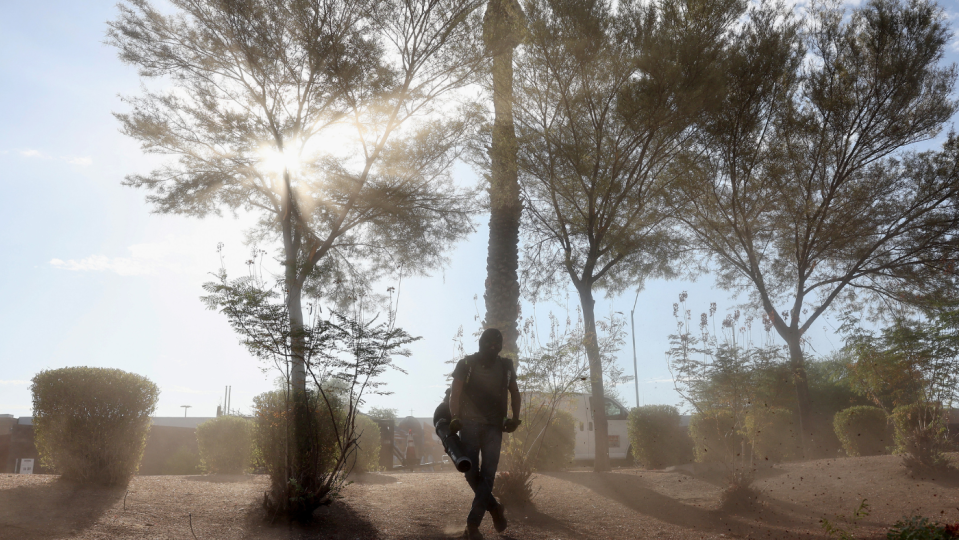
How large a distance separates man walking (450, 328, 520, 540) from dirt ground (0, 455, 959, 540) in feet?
2.20

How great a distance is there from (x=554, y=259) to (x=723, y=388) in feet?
18.8

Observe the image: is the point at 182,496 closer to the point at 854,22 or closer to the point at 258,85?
the point at 258,85

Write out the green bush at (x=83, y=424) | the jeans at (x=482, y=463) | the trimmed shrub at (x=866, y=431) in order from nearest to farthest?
the jeans at (x=482, y=463) → the green bush at (x=83, y=424) → the trimmed shrub at (x=866, y=431)

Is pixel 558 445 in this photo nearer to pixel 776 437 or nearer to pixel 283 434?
pixel 776 437

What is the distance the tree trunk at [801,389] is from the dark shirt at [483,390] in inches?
352

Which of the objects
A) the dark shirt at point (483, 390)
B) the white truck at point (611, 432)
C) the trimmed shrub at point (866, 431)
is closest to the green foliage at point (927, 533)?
the dark shirt at point (483, 390)

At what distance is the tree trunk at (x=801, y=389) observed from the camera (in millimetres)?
12352

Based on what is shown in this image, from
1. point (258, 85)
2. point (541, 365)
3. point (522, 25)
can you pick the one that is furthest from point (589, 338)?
point (258, 85)

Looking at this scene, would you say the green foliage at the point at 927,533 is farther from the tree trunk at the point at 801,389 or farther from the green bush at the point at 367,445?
the green bush at the point at 367,445

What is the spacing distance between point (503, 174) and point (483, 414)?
22.5 feet

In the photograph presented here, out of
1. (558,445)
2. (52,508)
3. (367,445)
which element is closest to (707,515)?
(558,445)

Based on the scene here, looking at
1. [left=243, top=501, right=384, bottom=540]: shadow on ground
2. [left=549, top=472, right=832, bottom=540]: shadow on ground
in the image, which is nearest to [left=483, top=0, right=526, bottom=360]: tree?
[left=549, top=472, right=832, bottom=540]: shadow on ground

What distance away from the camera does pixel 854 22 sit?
1291cm

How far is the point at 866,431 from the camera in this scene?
10.9m
